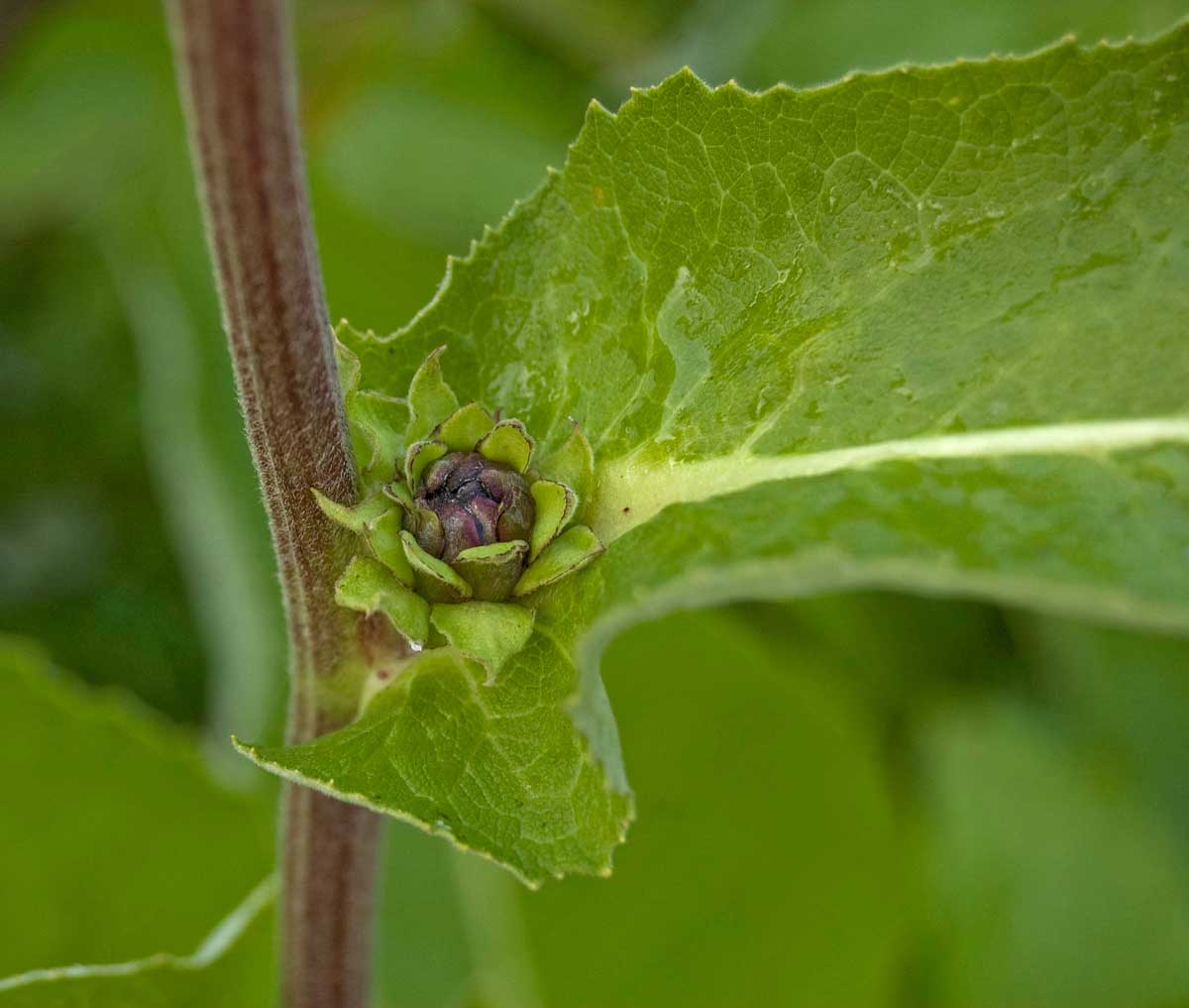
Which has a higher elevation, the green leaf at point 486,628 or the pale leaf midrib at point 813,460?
the pale leaf midrib at point 813,460

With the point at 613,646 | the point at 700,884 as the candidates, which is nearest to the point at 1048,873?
the point at 700,884

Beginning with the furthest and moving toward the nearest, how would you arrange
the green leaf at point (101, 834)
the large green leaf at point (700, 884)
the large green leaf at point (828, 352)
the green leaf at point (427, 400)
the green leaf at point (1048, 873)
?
the green leaf at point (1048, 873), the large green leaf at point (700, 884), the green leaf at point (101, 834), the green leaf at point (427, 400), the large green leaf at point (828, 352)

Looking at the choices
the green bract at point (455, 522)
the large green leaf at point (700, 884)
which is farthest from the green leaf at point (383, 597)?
the large green leaf at point (700, 884)

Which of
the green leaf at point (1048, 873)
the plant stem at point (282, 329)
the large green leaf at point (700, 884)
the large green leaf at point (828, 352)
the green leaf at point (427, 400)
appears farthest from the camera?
the green leaf at point (1048, 873)

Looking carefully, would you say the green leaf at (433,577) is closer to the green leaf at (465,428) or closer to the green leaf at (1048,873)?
the green leaf at (465,428)

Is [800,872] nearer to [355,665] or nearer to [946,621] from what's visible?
[946,621]
